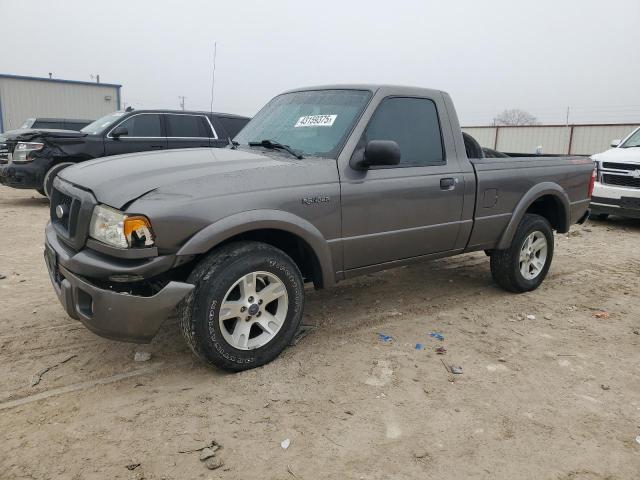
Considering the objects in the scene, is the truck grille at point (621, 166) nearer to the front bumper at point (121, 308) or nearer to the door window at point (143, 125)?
the door window at point (143, 125)

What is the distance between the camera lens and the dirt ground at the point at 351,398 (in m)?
2.46

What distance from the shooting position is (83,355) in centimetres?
347

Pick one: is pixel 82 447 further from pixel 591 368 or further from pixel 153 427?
pixel 591 368

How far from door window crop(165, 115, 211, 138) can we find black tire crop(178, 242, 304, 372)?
23.6ft

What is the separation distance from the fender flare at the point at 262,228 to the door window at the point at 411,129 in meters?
0.91

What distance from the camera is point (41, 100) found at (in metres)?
25.9

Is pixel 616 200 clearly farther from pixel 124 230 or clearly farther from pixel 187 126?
pixel 124 230

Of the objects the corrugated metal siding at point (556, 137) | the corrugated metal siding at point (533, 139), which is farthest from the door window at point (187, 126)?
the corrugated metal siding at point (533, 139)

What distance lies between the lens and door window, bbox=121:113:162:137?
947cm

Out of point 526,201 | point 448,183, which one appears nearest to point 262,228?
point 448,183

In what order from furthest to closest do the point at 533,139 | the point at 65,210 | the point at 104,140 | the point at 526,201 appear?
the point at 533,139
the point at 104,140
the point at 526,201
the point at 65,210

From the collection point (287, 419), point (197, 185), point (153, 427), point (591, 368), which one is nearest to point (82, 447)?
point (153, 427)

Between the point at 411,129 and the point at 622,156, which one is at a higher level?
the point at 411,129

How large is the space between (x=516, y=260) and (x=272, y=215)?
2827 millimetres
